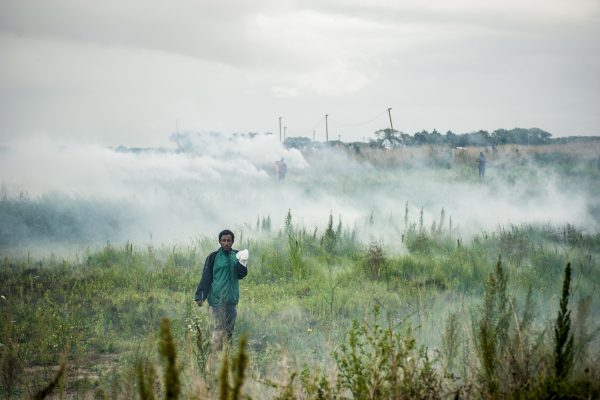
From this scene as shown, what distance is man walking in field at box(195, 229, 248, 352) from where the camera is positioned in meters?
7.51

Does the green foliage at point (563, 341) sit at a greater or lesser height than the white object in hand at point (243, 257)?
greater

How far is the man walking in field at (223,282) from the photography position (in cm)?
751

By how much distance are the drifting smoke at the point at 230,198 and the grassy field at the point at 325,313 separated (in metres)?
1.52

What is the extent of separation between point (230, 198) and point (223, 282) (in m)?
14.3

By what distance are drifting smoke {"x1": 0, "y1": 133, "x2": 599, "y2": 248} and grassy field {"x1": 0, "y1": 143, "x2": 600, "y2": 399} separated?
4.99ft

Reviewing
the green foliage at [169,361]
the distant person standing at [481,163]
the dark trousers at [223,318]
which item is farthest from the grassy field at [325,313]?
the distant person standing at [481,163]

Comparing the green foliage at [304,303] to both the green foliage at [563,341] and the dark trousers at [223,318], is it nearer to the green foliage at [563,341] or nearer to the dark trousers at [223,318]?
the green foliage at [563,341]

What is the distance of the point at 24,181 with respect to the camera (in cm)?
2188

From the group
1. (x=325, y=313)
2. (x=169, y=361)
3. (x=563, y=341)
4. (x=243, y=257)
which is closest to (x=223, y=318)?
(x=243, y=257)

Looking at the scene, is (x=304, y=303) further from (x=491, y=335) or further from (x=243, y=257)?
(x=491, y=335)

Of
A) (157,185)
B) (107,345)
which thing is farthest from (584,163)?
(107,345)

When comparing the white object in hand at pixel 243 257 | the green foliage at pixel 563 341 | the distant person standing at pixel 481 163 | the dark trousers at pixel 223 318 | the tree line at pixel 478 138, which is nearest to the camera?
the green foliage at pixel 563 341

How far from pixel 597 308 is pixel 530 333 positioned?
472 centimetres

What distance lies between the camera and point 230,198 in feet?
71.3
